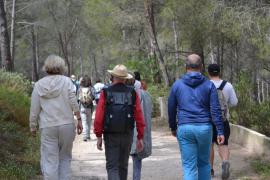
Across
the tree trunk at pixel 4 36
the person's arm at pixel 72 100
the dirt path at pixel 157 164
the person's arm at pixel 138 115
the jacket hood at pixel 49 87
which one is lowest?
the dirt path at pixel 157 164

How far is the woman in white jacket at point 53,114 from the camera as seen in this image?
7008 mm

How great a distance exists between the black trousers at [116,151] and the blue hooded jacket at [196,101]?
749 millimetres

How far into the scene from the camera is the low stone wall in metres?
10.7

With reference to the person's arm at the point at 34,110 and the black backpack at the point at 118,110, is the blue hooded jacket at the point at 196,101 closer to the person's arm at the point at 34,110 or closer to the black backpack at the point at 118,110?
the black backpack at the point at 118,110

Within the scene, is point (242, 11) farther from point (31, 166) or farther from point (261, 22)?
point (31, 166)

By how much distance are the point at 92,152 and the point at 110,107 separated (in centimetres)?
609

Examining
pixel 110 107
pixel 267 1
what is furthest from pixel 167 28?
pixel 110 107

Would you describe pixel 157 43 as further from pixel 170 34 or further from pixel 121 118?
pixel 121 118

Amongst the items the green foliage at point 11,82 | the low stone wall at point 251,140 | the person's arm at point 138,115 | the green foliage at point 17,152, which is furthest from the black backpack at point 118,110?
the green foliage at point 11,82

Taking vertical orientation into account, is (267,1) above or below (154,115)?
above

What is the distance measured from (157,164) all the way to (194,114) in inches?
180

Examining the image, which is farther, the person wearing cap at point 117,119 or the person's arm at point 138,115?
the person's arm at point 138,115

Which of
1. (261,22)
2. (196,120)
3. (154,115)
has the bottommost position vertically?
(154,115)

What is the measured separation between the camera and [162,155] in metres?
12.2
